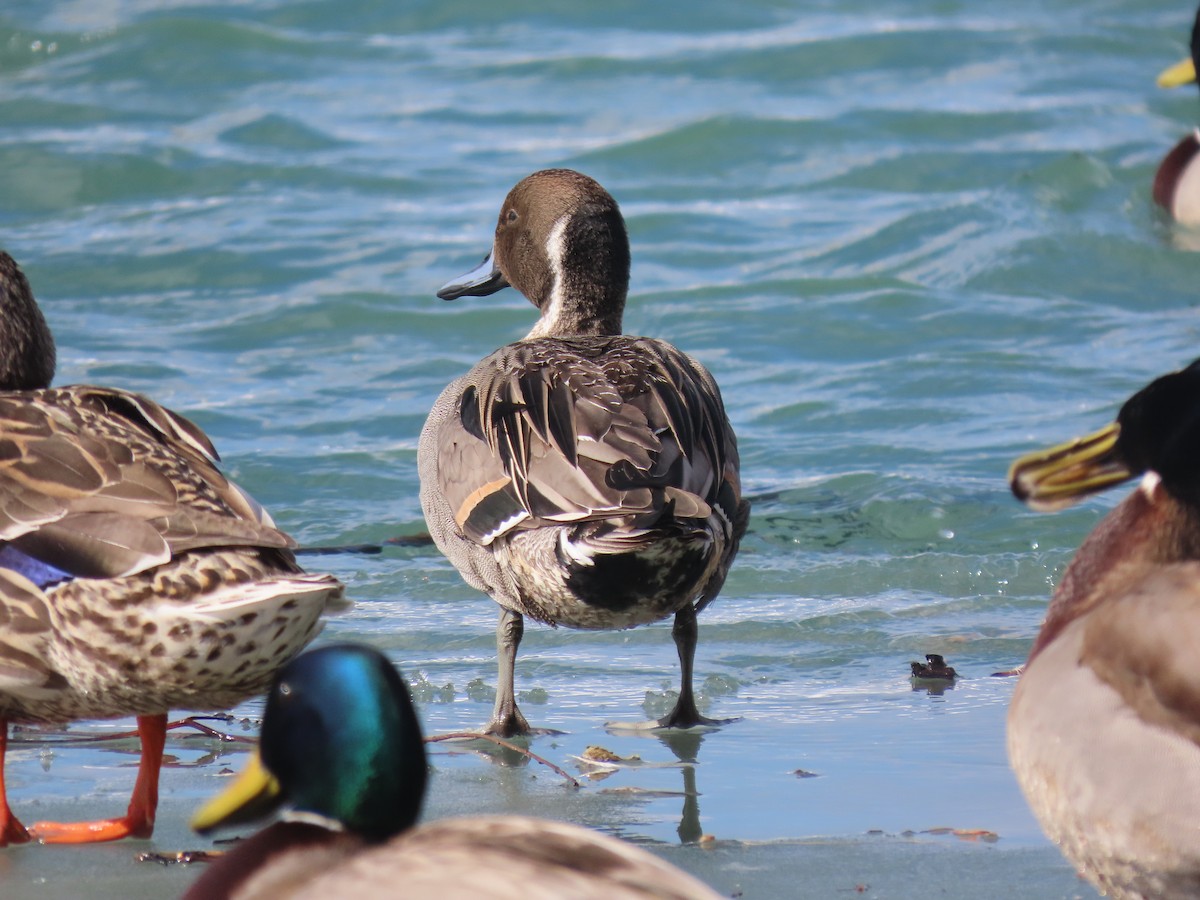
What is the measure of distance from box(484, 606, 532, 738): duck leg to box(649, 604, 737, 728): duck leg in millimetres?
396

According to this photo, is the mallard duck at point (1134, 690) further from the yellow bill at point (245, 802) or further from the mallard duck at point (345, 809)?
the yellow bill at point (245, 802)

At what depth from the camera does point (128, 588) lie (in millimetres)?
3967

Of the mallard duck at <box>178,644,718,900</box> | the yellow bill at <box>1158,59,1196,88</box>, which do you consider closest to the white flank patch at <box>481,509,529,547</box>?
the mallard duck at <box>178,644,718,900</box>

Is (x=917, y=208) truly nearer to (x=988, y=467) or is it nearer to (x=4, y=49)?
(x=988, y=467)

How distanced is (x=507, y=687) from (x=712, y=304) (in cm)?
712

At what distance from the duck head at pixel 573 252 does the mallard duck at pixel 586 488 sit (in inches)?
20.4

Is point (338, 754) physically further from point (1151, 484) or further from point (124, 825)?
point (1151, 484)

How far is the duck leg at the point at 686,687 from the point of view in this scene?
5328 millimetres

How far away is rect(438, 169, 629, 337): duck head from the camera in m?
6.59

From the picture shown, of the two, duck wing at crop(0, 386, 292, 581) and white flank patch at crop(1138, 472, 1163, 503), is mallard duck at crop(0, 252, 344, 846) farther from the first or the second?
white flank patch at crop(1138, 472, 1163, 503)

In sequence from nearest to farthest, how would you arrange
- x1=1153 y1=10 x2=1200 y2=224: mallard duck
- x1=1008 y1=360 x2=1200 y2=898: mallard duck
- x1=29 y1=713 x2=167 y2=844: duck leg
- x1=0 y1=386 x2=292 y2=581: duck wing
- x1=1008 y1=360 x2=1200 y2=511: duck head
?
x1=1008 y1=360 x2=1200 y2=898: mallard duck → x1=1008 y1=360 x2=1200 y2=511: duck head → x1=0 y1=386 x2=292 y2=581: duck wing → x1=29 y1=713 x2=167 y2=844: duck leg → x1=1153 y1=10 x2=1200 y2=224: mallard duck

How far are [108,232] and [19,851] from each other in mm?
9918

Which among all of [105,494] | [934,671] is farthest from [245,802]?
[934,671]

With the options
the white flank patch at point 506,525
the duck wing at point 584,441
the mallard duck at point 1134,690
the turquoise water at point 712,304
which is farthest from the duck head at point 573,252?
the mallard duck at point 1134,690
